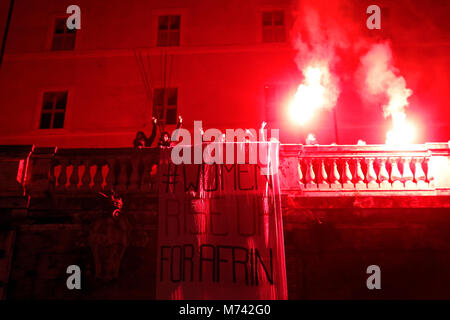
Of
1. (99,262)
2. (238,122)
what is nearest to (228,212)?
(99,262)

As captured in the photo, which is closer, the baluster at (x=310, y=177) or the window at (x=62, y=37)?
the baluster at (x=310, y=177)

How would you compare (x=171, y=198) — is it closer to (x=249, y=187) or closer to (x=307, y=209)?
(x=249, y=187)

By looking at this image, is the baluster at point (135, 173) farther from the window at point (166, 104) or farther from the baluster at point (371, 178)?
the window at point (166, 104)

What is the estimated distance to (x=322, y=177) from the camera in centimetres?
900

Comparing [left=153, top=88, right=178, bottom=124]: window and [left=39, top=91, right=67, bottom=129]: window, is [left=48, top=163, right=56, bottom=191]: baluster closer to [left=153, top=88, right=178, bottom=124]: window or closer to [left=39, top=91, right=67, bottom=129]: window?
[left=153, top=88, right=178, bottom=124]: window

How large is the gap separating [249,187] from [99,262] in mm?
3298

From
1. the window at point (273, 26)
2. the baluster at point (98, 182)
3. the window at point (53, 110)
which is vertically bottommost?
the baluster at point (98, 182)

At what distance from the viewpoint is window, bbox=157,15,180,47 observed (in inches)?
679

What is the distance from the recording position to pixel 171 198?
335 inches

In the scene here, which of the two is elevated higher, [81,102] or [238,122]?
[81,102]

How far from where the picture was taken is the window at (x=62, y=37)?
17531 millimetres

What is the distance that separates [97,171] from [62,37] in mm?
11133

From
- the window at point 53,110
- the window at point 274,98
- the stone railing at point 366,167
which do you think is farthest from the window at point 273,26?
the stone railing at point 366,167
